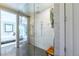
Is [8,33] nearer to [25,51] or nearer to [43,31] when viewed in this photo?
[25,51]

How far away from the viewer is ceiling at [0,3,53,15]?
49.3 inches

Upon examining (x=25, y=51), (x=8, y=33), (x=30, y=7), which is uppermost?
(x=30, y=7)

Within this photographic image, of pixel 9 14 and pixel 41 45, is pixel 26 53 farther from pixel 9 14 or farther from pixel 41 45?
pixel 9 14

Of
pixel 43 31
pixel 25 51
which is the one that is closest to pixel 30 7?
pixel 43 31

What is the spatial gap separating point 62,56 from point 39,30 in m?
0.40

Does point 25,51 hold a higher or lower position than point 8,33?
lower

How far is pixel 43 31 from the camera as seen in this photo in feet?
4.06

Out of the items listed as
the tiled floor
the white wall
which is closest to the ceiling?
the white wall

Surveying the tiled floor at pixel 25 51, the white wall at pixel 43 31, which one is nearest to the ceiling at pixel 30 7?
the white wall at pixel 43 31

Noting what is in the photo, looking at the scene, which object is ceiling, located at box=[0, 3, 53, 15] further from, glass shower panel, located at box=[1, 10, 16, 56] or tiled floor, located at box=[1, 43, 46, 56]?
tiled floor, located at box=[1, 43, 46, 56]

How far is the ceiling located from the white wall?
0.05 metres

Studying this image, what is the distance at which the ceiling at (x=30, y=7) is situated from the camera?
1253 mm

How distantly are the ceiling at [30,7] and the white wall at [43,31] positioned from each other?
0.17 ft

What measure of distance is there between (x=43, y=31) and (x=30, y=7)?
1.06 feet
